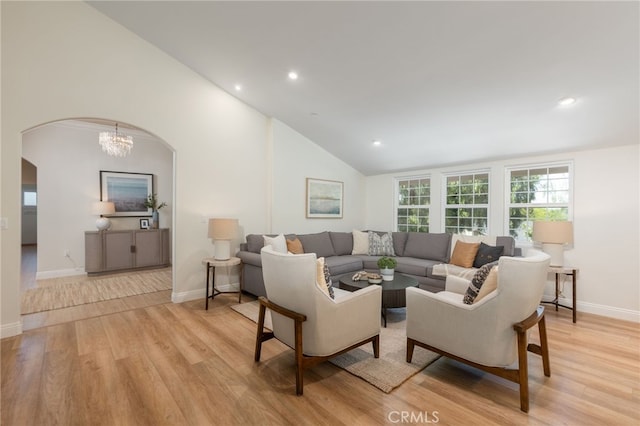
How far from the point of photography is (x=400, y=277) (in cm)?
369

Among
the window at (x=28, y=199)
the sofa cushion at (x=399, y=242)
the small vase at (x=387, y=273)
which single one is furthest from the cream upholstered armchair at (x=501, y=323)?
the window at (x=28, y=199)

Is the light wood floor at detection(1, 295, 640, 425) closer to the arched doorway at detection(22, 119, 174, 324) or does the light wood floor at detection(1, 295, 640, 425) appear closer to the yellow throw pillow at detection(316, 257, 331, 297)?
the yellow throw pillow at detection(316, 257, 331, 297)

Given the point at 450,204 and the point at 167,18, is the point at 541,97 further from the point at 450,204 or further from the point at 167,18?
the point at 167,18

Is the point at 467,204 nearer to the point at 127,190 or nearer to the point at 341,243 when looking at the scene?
A: the point at 341,243

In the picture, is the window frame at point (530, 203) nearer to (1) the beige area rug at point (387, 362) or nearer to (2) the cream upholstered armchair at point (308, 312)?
(1) the beige area rug at point (387, 362)

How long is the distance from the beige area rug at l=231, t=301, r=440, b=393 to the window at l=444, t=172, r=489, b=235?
275 centimetres

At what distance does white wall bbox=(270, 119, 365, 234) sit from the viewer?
500cm

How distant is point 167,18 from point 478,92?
3537 millimetres

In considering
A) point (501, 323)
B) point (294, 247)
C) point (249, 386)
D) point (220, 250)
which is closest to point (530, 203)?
point (501, 323)

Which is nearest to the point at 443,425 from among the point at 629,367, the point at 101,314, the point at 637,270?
the point at 629,367

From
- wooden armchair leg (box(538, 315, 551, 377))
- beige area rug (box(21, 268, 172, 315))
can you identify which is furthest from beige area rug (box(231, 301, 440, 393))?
beige area rug (box(21, 268, 172, 315))

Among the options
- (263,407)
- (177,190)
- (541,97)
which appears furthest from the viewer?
(177,190)

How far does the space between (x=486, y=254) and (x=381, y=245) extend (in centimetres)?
169

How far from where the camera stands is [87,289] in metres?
4.53
